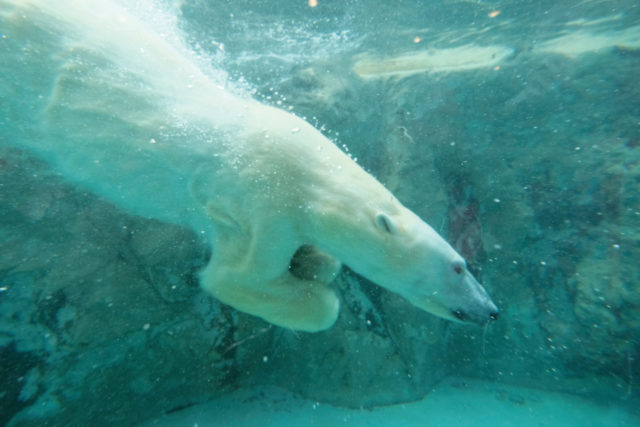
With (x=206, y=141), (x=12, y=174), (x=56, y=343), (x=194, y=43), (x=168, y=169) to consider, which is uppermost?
(x=194, y=43)

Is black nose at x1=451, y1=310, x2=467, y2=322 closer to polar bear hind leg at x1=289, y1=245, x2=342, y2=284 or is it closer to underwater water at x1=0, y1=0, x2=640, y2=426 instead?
polar bear hind leg at x1=289, y1=245, x2=342, y2=284

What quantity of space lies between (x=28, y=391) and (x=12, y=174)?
5.88 ft

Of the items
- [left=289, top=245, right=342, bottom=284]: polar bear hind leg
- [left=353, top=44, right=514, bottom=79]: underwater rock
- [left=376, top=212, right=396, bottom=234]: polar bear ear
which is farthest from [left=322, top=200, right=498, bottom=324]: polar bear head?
[left=353, top=44, right=514, bottom=79]: underwater rock

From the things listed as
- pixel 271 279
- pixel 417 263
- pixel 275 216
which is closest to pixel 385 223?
pixel 417 263

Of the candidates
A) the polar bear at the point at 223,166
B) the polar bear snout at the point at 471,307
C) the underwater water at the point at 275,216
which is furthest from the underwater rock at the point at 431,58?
the polar bear snout at the point at 471,307

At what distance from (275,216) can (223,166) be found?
528 mm

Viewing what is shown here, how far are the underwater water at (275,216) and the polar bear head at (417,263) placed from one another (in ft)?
1.75

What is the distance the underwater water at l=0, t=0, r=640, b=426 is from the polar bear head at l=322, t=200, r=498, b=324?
1.75 feet

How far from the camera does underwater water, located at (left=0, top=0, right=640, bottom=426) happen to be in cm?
219

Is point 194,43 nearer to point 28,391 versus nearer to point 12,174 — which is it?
point 12,174

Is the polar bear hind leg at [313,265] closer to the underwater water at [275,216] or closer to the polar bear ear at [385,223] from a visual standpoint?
the underwater water at [275,216]

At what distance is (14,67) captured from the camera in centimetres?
200

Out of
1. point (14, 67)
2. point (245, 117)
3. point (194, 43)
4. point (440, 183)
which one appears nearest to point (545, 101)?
point (440, 183)

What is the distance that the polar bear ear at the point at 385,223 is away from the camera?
1825 mm
